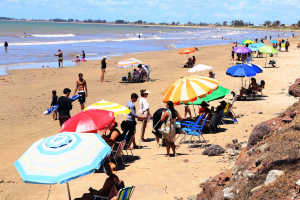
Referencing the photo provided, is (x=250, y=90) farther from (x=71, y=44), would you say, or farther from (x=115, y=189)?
(x=71, y=44)

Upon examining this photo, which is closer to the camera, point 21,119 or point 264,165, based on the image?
point 264,165

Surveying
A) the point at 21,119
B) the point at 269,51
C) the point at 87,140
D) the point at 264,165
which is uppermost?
the point at 269,51

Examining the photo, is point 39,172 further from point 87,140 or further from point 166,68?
point 166,68

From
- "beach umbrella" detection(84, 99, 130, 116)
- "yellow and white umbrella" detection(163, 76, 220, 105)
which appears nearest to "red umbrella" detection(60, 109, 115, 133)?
"beach umbrella" detection(84, 99, 130, 116)

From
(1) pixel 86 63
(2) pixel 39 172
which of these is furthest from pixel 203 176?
(1) pixel 86 63

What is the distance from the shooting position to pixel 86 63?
29.1 m

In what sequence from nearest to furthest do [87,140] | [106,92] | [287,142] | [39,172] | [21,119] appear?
[39,172]
[87,140]
[287,142]
[21,119]
[106,92]

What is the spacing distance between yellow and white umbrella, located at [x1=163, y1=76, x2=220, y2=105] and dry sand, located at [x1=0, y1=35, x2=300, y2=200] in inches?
56.3

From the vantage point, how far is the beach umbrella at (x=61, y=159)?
429 centimetres

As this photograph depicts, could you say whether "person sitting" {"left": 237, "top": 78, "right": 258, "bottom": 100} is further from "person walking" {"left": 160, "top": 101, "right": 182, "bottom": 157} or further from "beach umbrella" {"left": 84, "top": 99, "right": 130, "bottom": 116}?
"beach umbrella" {"left": 84, "top": 99, "right": 130, "bottom": 116}

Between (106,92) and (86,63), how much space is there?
12.8m

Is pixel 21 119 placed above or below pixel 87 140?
below

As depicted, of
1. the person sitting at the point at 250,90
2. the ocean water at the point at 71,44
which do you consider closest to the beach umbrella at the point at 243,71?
the person sitting at the point at 250,90

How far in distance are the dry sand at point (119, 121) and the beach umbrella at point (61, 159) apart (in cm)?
168
